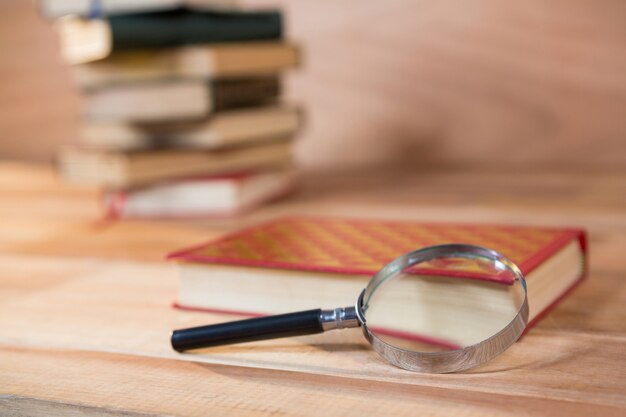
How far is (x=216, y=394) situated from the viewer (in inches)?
20.7

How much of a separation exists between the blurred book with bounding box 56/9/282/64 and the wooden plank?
634mm

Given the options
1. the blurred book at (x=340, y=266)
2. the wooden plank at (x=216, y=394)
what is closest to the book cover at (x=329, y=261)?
the blurred book at (x=340, y=266)

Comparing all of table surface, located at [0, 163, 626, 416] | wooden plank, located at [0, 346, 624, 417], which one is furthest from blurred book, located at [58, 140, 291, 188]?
wooden plank, located at [0, 346, 624, 417]

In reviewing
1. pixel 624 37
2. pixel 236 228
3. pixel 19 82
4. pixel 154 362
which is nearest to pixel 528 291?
pixel 154 362

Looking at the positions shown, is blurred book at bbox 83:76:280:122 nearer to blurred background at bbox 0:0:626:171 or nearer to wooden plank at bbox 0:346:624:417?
blurred background at bbox 0:0:626:171

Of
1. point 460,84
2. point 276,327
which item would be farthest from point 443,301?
point 460,84

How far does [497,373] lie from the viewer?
0.53 meters

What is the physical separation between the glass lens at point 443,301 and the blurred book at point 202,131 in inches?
25.7

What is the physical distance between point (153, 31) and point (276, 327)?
2.26ft

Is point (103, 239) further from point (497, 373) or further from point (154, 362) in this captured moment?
point (497, 373)

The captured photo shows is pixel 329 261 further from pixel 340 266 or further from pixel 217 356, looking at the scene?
pixel 217 356

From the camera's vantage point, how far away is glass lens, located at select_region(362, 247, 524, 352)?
1.90ft

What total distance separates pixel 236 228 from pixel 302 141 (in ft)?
2.12

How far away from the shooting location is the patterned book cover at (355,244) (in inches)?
25.8
